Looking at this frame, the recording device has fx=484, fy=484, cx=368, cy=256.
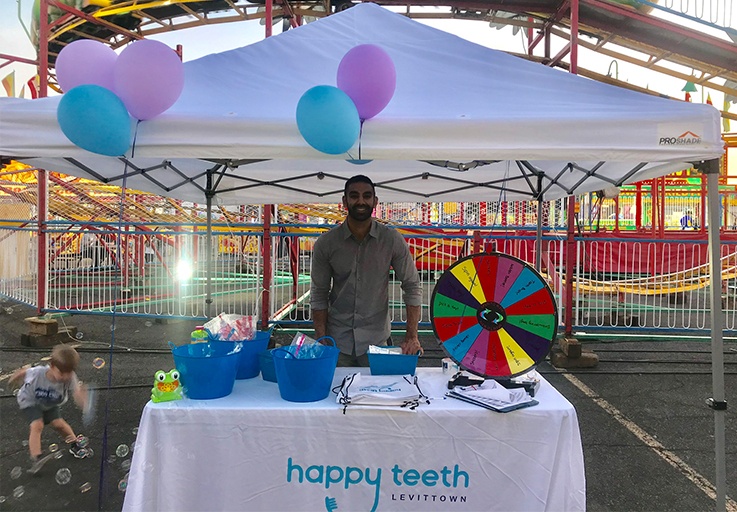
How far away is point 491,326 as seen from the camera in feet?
8.63

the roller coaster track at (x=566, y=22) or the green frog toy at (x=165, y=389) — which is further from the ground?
the roller coaster track at (x=566, y=22)

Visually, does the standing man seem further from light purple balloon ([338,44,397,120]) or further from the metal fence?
the metal fence

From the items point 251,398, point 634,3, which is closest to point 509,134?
point 251,398

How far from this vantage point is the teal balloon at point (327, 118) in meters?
2.07

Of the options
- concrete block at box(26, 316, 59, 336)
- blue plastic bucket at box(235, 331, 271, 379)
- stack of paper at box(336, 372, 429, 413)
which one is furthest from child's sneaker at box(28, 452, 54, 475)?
concrete block at box(26, 316, 59, 336)

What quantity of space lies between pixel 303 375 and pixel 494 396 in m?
0.92

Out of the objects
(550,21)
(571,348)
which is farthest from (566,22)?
(571,348)

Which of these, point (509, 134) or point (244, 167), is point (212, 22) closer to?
point (244, 167)

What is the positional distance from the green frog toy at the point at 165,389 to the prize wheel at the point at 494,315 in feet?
4.52

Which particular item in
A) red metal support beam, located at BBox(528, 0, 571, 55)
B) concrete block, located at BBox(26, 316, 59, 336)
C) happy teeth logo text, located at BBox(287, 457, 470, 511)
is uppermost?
red metal support beam, located at BBox(528, 0, 571, 55)

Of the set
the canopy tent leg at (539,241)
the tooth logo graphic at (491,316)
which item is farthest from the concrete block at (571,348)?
the tooth logo graphic at (491,316)

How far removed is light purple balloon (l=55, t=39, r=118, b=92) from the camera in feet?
7.86

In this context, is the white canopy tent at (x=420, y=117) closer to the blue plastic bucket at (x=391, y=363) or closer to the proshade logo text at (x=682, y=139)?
the proshade logo text at (x=682, y=139)

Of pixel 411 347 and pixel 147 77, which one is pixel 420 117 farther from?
pixel 411 347
